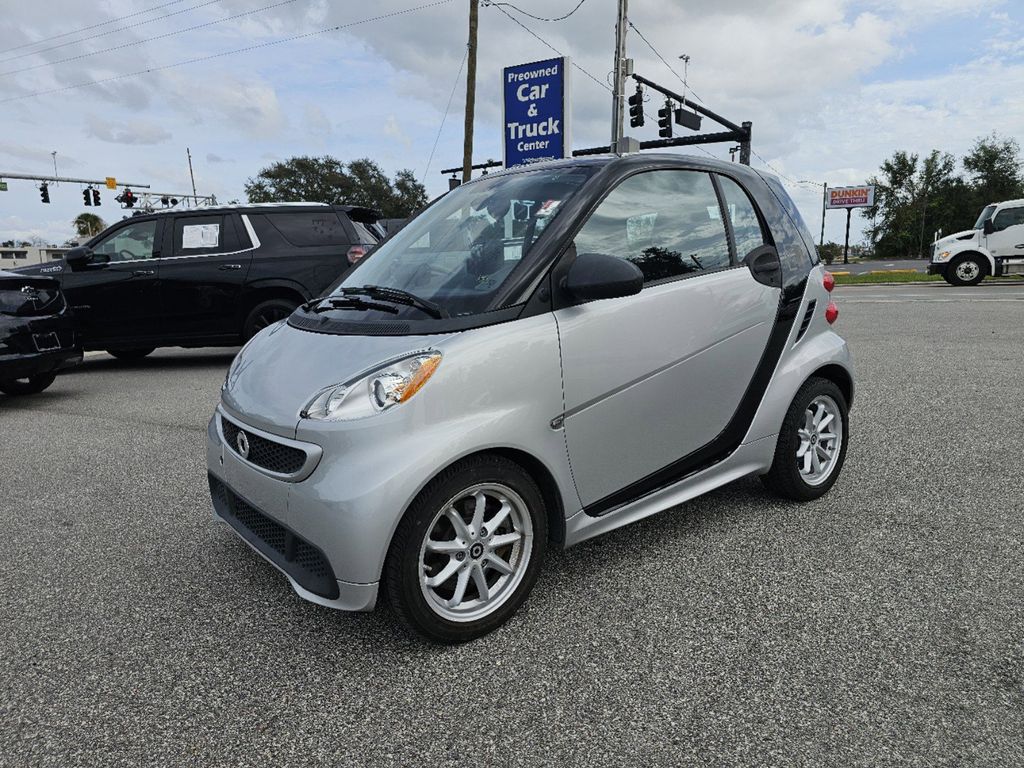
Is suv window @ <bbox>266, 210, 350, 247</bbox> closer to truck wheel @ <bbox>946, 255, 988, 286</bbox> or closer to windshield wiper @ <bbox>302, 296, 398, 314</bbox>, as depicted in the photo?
windshield wiper @ <bbox>302, 296, 398, 314</bbox>

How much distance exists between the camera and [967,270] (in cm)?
1936

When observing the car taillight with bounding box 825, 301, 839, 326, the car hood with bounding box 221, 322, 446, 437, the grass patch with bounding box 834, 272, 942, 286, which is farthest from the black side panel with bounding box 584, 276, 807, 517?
the grass patch with bounding box 834, 272, 942, 286

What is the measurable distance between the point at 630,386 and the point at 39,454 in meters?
4.38

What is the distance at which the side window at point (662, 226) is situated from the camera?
8.87 feet

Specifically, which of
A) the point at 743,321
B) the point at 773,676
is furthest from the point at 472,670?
the point at 743,321

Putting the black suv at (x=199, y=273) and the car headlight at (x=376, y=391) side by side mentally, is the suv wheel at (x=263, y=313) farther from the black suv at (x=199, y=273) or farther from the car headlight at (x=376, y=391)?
the car headlight at (x=376, y=391)

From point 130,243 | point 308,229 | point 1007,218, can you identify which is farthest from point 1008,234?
point 130,243

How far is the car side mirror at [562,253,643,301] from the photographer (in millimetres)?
2406

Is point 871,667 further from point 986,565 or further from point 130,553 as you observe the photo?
point 130,553

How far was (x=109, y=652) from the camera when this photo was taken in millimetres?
2406

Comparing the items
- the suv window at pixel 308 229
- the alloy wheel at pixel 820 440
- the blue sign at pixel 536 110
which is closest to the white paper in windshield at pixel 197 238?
the suv window at pixel 308 229

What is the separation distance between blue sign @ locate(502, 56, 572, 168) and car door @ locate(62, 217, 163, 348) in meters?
9.63

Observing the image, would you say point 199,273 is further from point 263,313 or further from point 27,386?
point 27,386

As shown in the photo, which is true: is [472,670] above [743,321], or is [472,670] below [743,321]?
below
